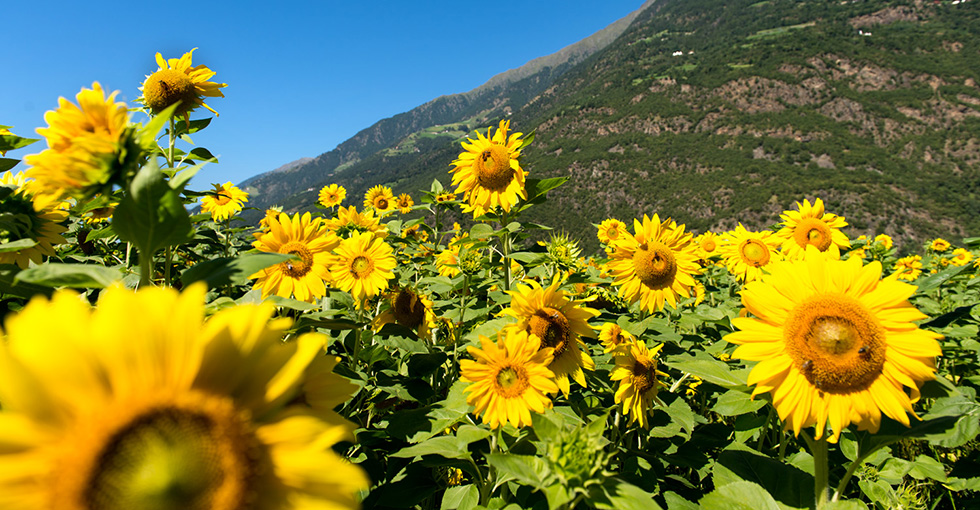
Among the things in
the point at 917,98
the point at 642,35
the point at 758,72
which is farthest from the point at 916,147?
the point at 642,35

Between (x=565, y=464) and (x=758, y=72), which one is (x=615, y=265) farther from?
(x=758, y=72)

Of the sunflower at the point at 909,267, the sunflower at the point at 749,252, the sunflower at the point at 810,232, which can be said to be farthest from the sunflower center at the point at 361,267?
the sunflower at the point at 909,267

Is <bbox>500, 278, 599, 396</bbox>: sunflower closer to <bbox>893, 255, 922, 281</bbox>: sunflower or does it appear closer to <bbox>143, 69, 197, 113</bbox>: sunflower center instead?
<bbox>143, 69, 197, 113</bbox>: sunflower center

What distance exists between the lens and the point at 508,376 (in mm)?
2041

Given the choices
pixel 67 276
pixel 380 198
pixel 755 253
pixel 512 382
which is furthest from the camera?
pixel 380 198

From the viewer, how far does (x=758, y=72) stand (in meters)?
122

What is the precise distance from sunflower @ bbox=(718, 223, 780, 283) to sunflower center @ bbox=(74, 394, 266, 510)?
4.86 m

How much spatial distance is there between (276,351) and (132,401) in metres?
0.20

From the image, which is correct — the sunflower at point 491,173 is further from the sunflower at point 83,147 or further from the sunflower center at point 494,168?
the sunflower at point 83,147

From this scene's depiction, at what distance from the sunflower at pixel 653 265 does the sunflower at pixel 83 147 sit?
2.89 m

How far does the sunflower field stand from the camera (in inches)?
23.7

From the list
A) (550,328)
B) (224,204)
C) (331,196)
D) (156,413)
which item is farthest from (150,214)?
(331,196)

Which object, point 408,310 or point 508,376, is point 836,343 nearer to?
point 508,376

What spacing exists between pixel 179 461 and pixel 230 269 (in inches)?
16.0
